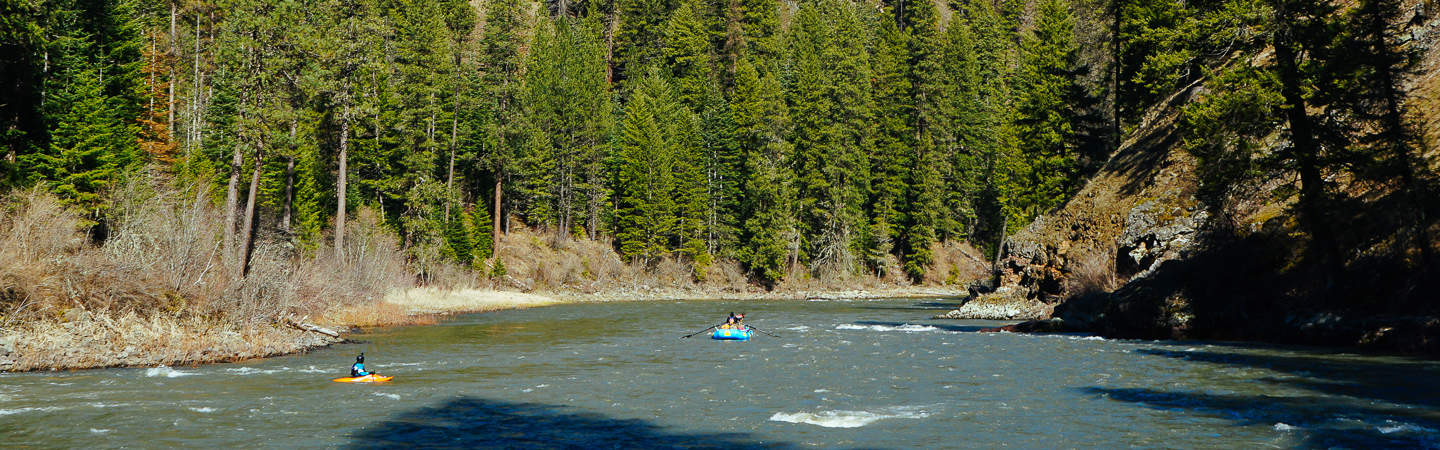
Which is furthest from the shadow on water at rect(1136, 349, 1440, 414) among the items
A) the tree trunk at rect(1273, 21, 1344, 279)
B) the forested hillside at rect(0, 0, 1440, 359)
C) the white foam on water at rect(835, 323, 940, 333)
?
the white foam on water at rect(835, 323, 940, 333)

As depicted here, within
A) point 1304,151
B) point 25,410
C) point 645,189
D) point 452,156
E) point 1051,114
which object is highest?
point 1051,114

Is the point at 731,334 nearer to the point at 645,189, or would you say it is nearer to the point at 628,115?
the point at 645,189

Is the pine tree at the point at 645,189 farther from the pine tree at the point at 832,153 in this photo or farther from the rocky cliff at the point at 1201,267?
the rocky cliff at the point at 1201,267

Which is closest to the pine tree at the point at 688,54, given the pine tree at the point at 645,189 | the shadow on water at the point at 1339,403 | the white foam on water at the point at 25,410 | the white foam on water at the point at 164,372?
the pine tree at the point at 645,189

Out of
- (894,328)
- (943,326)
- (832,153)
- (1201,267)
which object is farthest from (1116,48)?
(894,328)

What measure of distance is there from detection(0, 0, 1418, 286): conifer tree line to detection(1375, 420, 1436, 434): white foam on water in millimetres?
14049

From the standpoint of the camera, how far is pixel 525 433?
16.6m

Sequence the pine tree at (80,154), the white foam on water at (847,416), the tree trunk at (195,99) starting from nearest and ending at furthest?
the white foam on water at (847,416)
the pine tree at (80,154)
the tree trunk at (195,99)

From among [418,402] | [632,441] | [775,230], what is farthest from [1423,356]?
[775,230]

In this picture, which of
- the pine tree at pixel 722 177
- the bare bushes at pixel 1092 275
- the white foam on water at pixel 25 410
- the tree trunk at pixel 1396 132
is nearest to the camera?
the white foam on water at pixel 25 410

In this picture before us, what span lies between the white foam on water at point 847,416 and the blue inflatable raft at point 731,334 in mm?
16978

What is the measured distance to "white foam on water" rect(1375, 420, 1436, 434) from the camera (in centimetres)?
1558

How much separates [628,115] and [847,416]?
58.5 meters

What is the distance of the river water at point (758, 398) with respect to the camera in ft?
52.2
